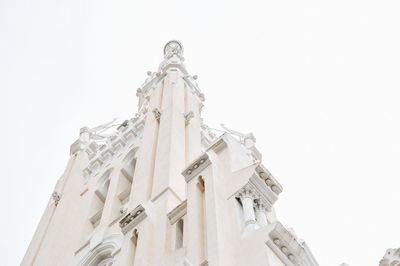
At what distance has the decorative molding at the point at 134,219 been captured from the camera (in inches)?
576

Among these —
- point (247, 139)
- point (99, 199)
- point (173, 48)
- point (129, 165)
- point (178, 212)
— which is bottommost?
point (178, 212)

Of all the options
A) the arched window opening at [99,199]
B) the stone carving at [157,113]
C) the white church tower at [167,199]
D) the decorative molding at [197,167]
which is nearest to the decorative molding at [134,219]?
the white church tower at [167,199]

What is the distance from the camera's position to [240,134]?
3012cm

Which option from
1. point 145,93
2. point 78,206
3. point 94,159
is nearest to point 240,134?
point 145,93

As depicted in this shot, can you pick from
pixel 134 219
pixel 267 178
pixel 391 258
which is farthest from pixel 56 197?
pixel 391 258

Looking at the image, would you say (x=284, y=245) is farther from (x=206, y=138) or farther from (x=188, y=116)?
(x=206, y=138)

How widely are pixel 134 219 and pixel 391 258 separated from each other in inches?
239

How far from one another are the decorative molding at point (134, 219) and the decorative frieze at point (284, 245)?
13.4ft

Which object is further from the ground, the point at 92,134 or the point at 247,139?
the point at 92,134

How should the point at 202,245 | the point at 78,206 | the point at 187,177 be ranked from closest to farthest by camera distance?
the point at 202,245 < the point at 187,177 < the point at 78,206

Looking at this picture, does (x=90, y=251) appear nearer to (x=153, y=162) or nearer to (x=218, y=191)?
(x=153, y=162)

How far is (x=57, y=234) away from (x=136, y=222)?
8140 millimetres

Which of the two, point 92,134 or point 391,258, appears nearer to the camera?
point 391,258

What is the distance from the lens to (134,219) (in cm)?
1477
